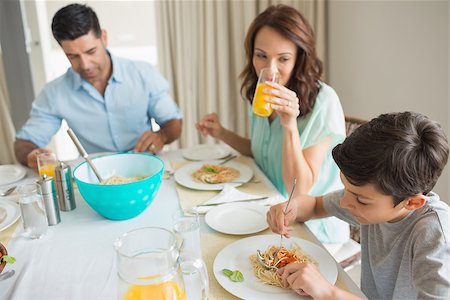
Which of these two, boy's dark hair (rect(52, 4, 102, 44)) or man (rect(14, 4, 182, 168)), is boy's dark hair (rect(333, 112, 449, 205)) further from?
boy's dark hair (rect(52, 4, 102, 44))

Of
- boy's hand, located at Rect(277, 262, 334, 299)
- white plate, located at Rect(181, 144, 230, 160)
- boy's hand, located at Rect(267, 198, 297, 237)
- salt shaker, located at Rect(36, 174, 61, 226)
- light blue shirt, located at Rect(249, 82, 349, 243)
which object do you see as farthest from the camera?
white plate, located at Rect(181, 144, 230, 160)

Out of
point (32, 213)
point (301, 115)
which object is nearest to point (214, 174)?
point (301, 115)

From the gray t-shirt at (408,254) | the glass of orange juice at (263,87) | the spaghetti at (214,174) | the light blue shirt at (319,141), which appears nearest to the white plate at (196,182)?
the spaghetti at (214,174)

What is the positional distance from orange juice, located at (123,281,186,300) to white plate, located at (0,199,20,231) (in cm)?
70

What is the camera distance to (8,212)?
4.31 ft

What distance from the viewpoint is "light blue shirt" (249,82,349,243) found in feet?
5.13

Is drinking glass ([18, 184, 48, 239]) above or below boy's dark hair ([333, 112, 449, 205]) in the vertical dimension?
below

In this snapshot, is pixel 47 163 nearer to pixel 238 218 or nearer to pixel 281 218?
pixel 238 218

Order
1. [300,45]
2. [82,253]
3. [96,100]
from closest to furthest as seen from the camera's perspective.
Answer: [82,253]
[300,45]
[96,100]

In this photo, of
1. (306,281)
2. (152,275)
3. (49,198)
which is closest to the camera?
(152,275)

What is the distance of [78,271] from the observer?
39.7 inches

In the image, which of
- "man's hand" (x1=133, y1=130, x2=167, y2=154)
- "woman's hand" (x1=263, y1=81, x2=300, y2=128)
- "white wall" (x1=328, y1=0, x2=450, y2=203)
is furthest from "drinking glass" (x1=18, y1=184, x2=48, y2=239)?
"white wall" (x1=328, y1=0, x2=450, y2=203)

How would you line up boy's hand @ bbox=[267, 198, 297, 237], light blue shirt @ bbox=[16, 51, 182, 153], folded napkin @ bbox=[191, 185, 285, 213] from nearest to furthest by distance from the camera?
boy's hand @ bbox=[267, 198, 297, 237] < folded napkin @ bbox=[191, 185, 285, 213] < light blue shirt @ bbox=[16, 51, 182, 153]

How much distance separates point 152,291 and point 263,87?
0.90 m
